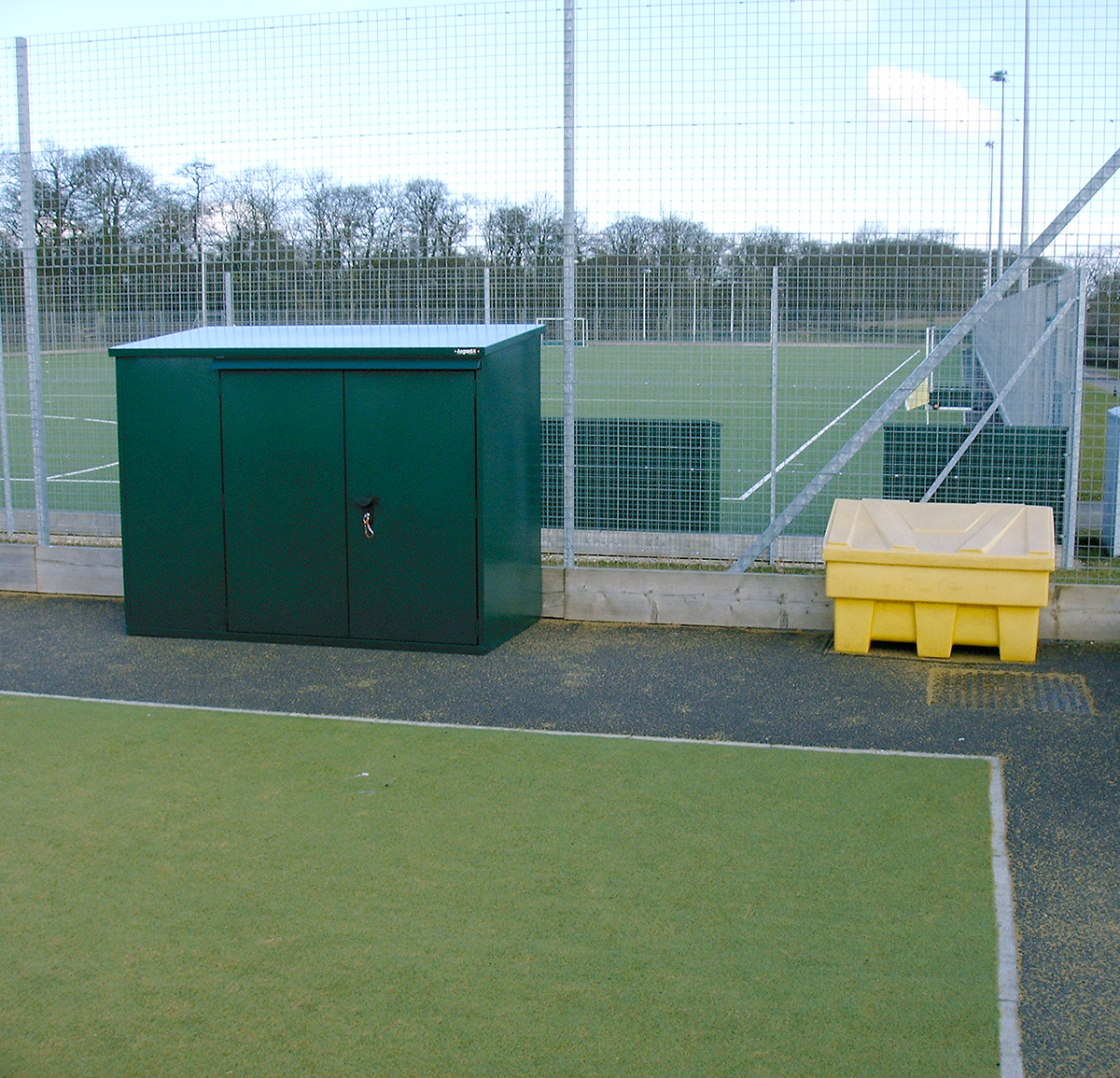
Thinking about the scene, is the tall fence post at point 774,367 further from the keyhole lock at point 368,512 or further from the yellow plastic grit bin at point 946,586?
the keyhole lock at point 368,512

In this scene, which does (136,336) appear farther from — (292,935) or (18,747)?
(292,935)

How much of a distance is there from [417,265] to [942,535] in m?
4.16

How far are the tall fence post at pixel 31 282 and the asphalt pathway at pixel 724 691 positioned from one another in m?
1.18

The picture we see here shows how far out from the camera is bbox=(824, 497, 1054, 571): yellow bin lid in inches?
302

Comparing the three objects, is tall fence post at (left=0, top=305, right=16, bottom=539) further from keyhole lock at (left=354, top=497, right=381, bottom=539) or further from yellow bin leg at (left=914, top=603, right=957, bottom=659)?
yellow bin leg at (left=914, top=603, right=957, bottom=659)

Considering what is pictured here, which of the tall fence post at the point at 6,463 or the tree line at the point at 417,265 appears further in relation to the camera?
the tall fence post at the point at 6,463

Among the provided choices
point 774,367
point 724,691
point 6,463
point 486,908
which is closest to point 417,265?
point 774,367

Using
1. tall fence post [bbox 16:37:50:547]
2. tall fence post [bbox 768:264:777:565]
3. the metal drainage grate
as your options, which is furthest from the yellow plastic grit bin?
tall fence post [bbox 16:37:50:547]

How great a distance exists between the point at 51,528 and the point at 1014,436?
26.6 ft

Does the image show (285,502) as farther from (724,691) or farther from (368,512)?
(724,691)

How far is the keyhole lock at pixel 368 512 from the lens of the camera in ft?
26.9

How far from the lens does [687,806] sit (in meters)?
5.49

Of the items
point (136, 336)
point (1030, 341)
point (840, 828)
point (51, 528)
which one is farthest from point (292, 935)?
point (1030, 341)

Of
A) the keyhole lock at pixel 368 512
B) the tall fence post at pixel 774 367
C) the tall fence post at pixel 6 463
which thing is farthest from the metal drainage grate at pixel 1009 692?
the tall fence post at pixel 6 463
